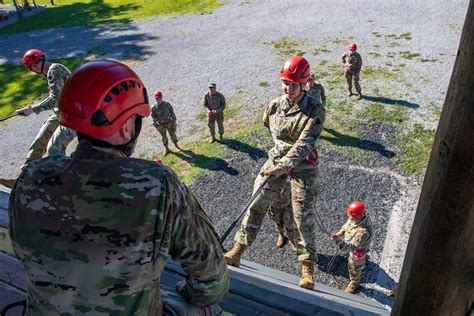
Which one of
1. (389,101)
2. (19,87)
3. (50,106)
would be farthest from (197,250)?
(19,87)

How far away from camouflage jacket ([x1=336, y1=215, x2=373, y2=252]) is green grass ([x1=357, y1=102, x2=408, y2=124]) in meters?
5.88

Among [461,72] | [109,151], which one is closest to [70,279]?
[109,151]

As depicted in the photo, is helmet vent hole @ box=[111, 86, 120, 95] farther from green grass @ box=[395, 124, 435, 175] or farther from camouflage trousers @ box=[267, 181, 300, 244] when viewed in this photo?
green grass @ box=[395, 124, 435, 175]

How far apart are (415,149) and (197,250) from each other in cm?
940

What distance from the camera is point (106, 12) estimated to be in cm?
2520

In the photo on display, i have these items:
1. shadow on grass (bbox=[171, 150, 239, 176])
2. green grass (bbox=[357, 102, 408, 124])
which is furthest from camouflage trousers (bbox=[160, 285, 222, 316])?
green grass (bbox=[357, 102, 408, 124])

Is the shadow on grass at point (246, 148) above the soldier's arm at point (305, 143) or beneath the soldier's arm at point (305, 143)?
beneath

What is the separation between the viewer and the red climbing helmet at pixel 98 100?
204 cm

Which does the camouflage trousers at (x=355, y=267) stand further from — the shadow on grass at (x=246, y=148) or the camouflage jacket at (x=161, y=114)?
the camouflage jacket at (x=161, y=114)

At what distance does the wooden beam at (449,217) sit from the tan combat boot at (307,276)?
3304 mm

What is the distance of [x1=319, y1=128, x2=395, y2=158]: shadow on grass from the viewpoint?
412 inches

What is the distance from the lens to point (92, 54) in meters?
18.9

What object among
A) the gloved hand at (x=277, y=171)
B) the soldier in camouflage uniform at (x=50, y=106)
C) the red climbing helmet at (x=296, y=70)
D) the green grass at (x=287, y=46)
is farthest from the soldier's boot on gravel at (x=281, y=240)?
the green grass at (x=287, y=46)

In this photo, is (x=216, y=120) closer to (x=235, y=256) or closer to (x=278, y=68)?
(x=278, y=68)
